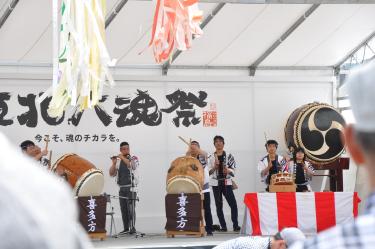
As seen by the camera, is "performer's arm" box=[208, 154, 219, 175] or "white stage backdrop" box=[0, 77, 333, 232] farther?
"white stage backdrop" box=[0, 77, 333, 232]

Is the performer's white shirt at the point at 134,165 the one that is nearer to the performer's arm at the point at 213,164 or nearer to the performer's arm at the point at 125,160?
the performer's arm at the point at 125,160

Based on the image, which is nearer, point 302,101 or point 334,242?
point 334,242

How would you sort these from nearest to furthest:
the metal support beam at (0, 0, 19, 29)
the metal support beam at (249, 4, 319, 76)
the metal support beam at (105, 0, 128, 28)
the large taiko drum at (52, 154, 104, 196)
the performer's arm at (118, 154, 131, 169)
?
the metal support beam at (0, 0, 19, 29)
the metal support beam at (105, 0, 128, 28)
the large taiko drum at (52, 154, 104, 196)
the metal support beam at (249, 4, 319, 76)
the performer's arm at (118, 154, 131, 169)

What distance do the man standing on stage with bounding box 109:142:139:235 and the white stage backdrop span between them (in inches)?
16.2

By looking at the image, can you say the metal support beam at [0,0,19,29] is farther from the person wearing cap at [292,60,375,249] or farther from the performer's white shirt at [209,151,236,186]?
the person wearing cap at [292,60,375,249]

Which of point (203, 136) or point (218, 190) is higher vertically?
point (203, 136)

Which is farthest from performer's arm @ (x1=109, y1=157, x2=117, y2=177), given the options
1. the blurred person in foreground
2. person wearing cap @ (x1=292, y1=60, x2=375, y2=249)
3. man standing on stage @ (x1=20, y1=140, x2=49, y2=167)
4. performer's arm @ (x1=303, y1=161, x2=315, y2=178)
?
the blurred person in foreground

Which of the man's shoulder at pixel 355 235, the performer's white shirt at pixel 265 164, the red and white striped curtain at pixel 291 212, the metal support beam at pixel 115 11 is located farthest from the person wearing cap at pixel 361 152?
the performer's white shirt at pixel 265 164

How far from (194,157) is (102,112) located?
5.01 feet

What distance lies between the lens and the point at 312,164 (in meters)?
11.5

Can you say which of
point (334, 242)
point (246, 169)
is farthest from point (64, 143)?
point (334, 242)

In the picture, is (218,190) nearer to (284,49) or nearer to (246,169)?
(246,169)

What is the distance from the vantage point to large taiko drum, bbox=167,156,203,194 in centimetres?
1025

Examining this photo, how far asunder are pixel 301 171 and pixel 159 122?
210cm
